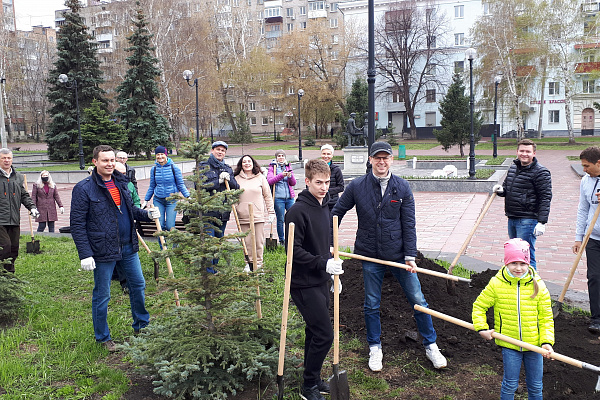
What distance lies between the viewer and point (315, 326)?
3656 millimetres

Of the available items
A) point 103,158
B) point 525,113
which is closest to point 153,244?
point 103,158

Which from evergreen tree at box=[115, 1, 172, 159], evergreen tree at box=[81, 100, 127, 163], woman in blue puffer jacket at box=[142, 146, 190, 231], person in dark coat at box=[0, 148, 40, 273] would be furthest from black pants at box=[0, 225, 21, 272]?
evergreen tree at box=[115, 1, 172, 159]

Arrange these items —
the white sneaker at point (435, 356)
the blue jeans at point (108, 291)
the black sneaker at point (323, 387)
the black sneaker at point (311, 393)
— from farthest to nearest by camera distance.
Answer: the blue jeans at point (108, 291) < the white sneaker at point (435, 356) < the black sneaker at point (323, 387) < the black sneaker at point (311, 393)

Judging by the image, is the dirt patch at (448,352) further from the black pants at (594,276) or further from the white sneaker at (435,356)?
the black pants at (594,276)

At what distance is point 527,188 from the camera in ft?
19.0

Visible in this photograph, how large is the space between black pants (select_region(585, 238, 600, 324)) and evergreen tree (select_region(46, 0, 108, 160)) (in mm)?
31282

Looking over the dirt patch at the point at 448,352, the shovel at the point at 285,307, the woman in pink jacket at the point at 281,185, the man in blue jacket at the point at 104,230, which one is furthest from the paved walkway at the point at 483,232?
the man in blue jacket at the point at 104,230

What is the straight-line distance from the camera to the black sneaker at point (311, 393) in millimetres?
3740

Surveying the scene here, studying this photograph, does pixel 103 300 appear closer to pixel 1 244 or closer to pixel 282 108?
pixel 1 244

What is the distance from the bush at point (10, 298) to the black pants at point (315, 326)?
12.4 ft

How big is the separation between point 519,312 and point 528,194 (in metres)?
3.01

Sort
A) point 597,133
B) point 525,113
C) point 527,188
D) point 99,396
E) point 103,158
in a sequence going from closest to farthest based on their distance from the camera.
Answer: point 99,396, point 103,158, point 527,188, point 525,113, point 597,133

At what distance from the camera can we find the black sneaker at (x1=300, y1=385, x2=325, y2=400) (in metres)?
3.74

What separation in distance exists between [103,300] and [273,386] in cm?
194
